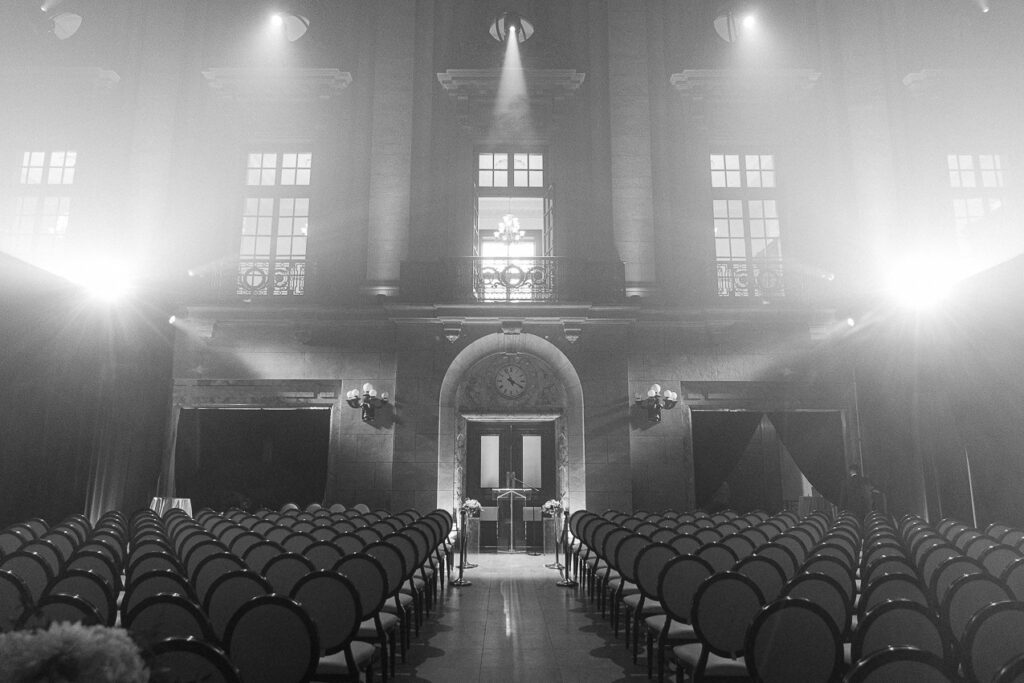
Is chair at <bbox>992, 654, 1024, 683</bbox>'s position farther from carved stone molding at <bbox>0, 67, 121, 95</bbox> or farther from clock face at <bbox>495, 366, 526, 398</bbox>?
carved stone molding at <bbox>0, 67, 121, 95</bbox>

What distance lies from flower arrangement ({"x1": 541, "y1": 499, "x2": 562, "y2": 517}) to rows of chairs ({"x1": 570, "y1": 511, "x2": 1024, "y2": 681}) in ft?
17.7

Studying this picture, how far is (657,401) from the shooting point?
1347cm

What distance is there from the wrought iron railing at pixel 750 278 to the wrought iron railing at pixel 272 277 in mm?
8189

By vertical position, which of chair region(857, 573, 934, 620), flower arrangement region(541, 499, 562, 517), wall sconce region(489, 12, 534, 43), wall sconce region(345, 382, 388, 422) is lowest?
chair region(857, 573, 934, 620)

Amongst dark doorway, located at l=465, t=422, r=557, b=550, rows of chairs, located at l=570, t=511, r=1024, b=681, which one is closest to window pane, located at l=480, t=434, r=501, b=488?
dark doorway, located at l=465, t=422, r=557, b=550

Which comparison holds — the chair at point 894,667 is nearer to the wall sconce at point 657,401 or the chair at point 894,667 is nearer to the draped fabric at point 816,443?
the wall sconce at point 657,401

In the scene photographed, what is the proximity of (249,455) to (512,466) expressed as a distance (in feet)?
16.2

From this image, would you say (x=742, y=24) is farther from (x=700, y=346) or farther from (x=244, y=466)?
(x=244, y=466)

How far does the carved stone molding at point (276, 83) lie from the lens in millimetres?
15188

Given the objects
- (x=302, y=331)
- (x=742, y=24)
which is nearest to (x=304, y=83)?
(x=302, y=331)

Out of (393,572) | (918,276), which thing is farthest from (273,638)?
(918,276)

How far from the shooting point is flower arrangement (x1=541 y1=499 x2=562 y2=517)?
12953mm

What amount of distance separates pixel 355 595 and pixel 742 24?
593 inches

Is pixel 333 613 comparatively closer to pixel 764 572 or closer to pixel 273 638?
pixel 273 638
